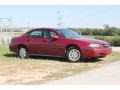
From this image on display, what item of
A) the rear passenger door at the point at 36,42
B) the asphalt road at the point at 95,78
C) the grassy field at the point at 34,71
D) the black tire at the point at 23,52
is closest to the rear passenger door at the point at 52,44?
the rear passenger door at the point at 36,42

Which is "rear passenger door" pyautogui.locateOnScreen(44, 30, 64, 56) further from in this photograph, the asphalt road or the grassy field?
the asphalt road

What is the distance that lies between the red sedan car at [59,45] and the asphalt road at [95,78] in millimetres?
2516

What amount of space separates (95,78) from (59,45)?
206 inches

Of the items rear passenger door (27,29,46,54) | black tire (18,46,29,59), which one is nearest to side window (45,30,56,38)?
rear passenger door (27,29,46,54)

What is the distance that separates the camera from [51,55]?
16.2m

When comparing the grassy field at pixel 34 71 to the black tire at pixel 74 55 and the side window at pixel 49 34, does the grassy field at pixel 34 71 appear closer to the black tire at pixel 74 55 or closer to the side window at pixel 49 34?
the black tire at pixel 74 55

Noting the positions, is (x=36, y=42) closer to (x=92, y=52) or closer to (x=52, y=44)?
(x=52, y=44)

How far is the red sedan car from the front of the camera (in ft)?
49.8

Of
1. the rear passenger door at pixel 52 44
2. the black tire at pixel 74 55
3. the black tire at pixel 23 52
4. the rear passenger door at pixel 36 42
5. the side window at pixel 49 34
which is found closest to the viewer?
the black tire at pixel 74 55

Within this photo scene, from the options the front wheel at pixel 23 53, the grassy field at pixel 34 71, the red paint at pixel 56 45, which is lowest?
the grassy field at pixel 34 71

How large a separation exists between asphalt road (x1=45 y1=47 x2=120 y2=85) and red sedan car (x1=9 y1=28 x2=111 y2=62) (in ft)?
8.25

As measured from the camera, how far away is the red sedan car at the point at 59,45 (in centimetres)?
1517

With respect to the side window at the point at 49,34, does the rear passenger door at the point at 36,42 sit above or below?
below

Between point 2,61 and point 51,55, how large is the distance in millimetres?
1981
